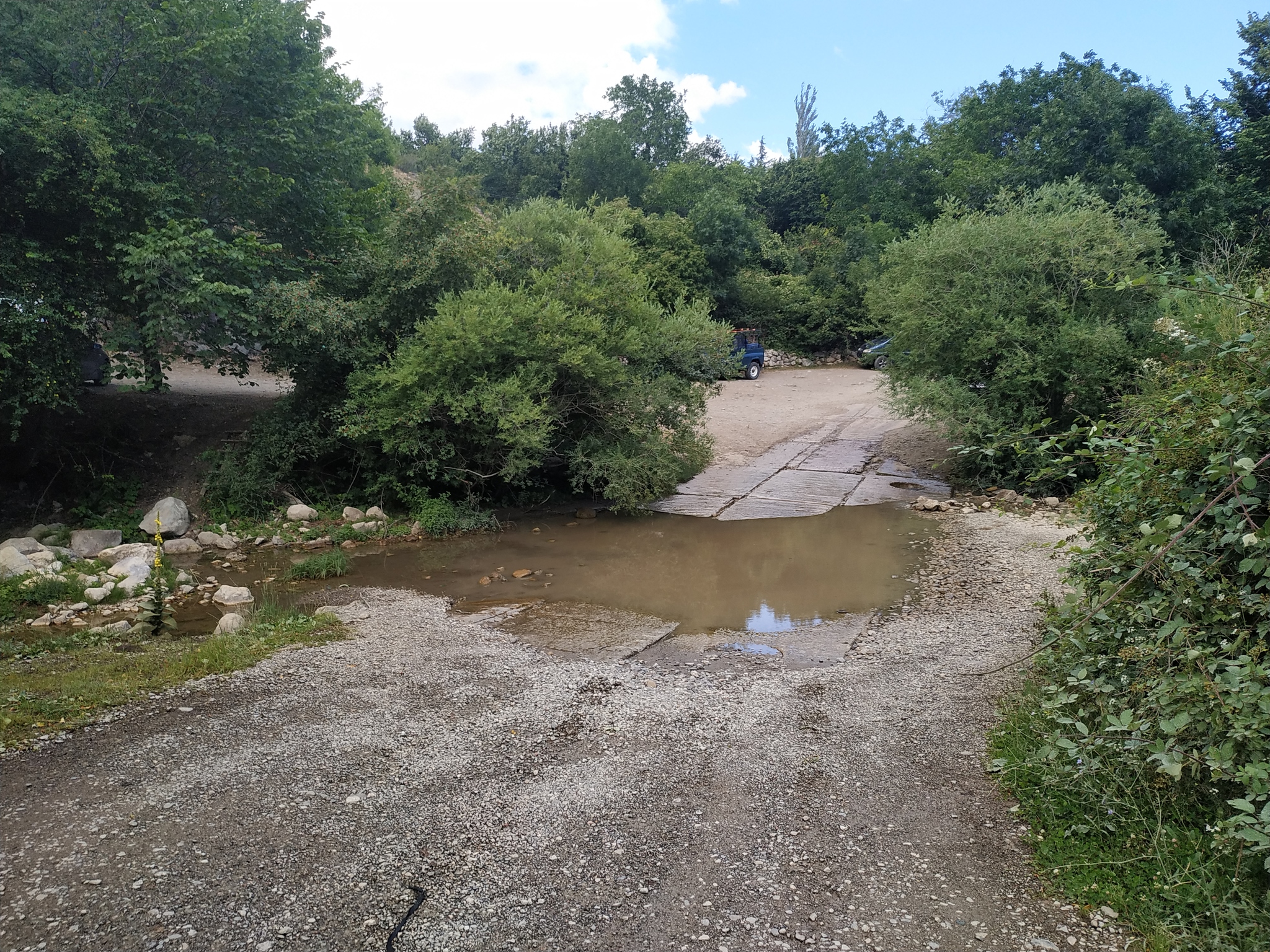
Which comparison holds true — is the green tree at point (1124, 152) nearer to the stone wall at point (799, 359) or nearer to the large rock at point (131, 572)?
the stone wall at point (799, 359)

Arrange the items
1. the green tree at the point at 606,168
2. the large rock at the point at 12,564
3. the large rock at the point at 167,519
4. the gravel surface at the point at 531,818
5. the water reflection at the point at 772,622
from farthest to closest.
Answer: the green tree at the point at 606,168 < the large rock at the point at 167,519 < the large rock at the point at 12,564 < the water reflection at the point at 772,622 < the gravel surface at the point at 531,818

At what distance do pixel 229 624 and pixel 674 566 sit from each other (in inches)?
225

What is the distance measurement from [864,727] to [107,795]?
484 centimetres

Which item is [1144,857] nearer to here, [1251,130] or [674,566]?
[674,566]

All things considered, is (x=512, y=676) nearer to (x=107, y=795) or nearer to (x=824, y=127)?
(x=107, y=795)

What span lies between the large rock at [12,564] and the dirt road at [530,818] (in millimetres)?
5069

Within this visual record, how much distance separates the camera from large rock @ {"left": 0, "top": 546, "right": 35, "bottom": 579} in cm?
952

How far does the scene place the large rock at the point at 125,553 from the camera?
1083 cm

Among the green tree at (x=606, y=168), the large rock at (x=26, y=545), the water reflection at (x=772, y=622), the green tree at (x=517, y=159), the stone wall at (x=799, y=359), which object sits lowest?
the water reflection at (x=772, y=622)

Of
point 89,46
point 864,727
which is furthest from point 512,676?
point 89,46

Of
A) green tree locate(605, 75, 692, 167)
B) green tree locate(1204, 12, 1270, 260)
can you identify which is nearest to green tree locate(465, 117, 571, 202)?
green tree locate(605, 75, 692, 167)

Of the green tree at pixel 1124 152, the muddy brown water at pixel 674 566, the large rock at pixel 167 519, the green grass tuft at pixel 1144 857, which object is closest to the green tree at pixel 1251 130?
the green tree at pixel 1124 152

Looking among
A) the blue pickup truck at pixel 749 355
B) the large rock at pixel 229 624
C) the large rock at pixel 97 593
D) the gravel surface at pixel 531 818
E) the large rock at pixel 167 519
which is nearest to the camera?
the gravel surface at pixel 531 818

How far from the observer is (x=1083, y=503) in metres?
5.23
